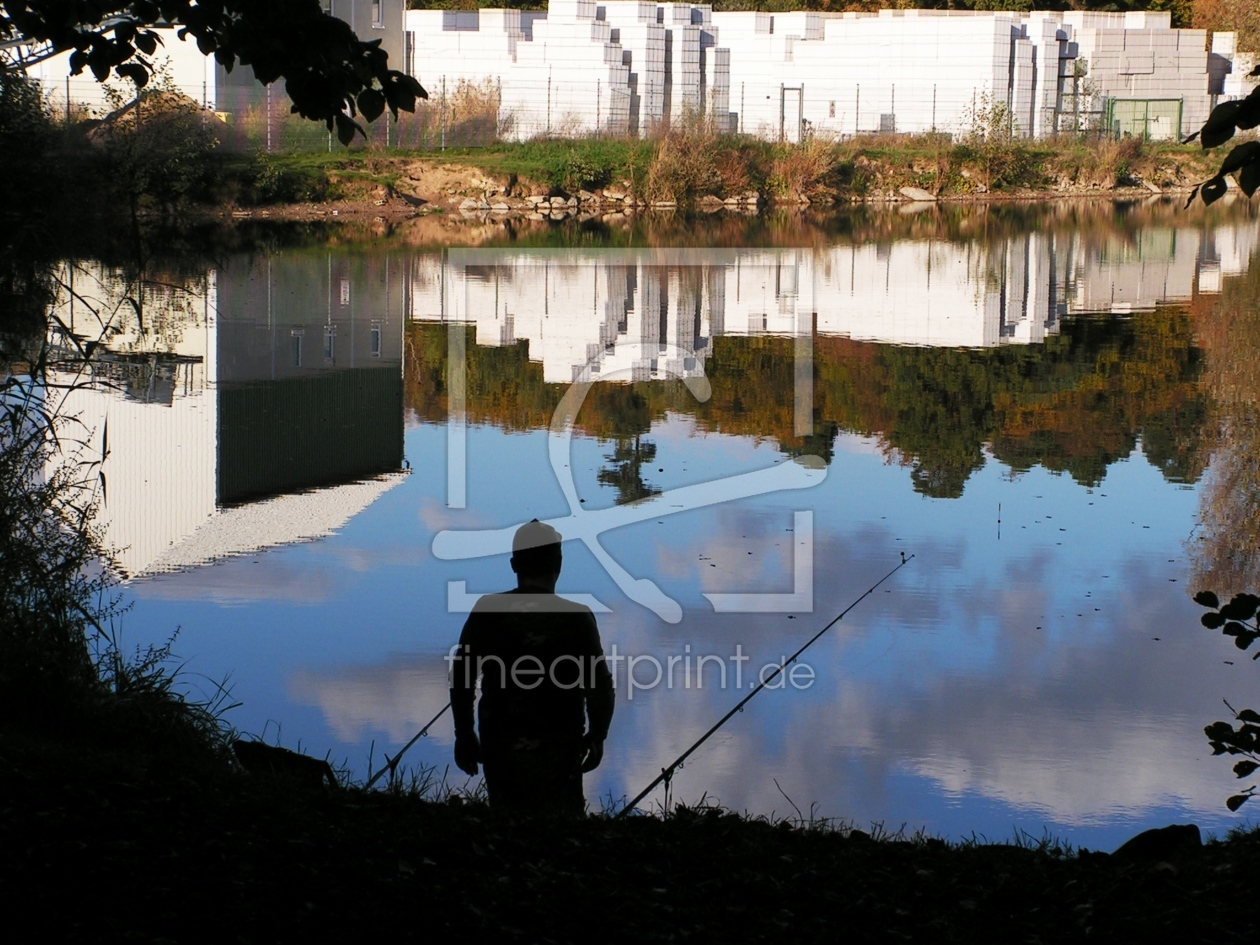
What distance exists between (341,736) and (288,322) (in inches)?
489

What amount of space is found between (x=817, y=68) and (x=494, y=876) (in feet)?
163

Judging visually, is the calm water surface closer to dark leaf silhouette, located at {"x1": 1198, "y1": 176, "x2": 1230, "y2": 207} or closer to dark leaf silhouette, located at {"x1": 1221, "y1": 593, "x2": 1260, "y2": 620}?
dark leaf silhouette, located at {"x1": 1221, "y1": 593, "x2": 1260, "y2": 620}

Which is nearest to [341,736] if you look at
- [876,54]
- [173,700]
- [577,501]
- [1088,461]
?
[173,700]

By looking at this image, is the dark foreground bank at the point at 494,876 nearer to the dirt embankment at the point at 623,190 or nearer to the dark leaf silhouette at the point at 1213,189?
the dark leaf silhouette at the point at 1213,189

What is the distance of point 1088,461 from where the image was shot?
12094 mm

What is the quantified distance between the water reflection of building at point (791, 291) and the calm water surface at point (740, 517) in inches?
5.3

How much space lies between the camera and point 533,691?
Answer: 531cm

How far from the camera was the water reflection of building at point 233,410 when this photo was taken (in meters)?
10.0

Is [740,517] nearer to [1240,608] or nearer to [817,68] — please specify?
[1240,608]

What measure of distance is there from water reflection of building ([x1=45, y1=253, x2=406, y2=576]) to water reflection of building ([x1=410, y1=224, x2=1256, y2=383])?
171 centimetres

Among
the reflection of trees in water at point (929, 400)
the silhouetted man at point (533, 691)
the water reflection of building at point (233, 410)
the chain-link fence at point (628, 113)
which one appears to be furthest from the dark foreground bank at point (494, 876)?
the chain-link fence at point (628, 113)

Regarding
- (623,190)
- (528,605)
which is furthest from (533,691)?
(623,190)

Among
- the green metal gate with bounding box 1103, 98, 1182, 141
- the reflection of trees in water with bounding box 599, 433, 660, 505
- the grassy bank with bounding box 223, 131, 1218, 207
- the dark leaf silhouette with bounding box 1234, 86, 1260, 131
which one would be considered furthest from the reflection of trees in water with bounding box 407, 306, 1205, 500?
the green metal gate with bounding box 1103, 98, 1182, 141
